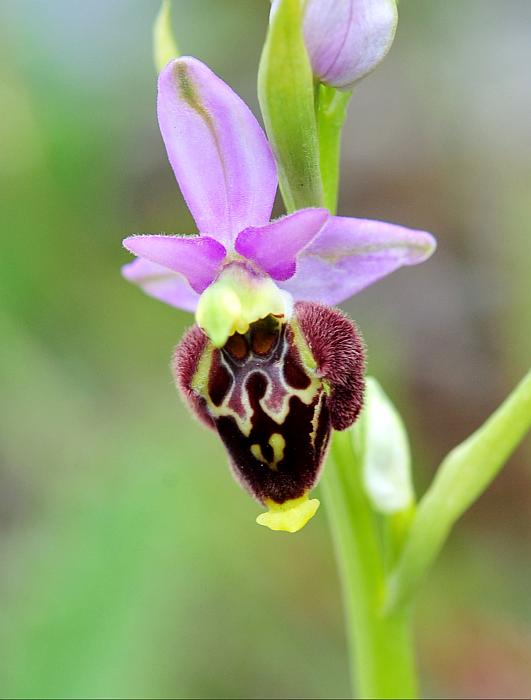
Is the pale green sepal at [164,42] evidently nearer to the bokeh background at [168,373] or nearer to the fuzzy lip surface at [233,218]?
the fuzzy lip surface at [233,218]

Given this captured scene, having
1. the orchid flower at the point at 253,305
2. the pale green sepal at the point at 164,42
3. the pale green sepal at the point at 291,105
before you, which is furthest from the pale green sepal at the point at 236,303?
the pale green sepal at the point at 164,42

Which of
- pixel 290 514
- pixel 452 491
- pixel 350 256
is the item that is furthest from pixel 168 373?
pixel 290 514

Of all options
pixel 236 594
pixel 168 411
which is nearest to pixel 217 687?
pixel 236 594

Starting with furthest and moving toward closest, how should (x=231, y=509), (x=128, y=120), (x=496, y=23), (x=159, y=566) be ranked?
(x=496, y=23)
(x=128, y=120)
(x=231, y=509)
(x=159, y=566)

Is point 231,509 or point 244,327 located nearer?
point 244,327

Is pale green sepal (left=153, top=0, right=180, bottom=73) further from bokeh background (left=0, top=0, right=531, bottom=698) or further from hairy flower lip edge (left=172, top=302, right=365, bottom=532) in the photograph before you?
bokeh background (left=0, top=0, right=531, bottom=698)

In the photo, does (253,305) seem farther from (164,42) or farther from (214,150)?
(164,42)

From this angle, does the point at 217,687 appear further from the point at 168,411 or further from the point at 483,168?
the point at 483,168
